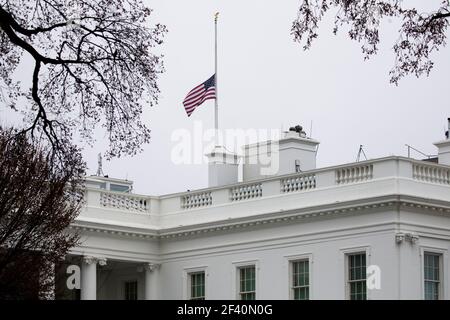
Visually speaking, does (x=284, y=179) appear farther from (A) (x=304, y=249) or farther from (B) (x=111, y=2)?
(B) (x=111, y=2)

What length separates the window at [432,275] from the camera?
1614 inches

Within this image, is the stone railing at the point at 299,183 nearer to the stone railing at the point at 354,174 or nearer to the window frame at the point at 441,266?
the stone railing at the point at 354,174

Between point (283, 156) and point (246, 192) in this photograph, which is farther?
point (283, 156)

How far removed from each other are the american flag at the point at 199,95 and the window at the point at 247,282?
284 inches

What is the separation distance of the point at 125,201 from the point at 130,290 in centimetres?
374

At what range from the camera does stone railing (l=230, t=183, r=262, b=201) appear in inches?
1788

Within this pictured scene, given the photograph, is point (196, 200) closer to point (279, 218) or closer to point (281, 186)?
point (281, 186)

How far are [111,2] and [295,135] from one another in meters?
30.9

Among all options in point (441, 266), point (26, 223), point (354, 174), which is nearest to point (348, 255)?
point (354, 174)

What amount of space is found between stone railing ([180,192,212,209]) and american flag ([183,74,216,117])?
348cm

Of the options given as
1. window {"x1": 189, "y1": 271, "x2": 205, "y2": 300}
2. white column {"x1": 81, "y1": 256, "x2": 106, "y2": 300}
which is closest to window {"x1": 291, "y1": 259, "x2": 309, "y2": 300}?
window {"x1": 189, "y1": 271, "x2": 205, "y2": 300}

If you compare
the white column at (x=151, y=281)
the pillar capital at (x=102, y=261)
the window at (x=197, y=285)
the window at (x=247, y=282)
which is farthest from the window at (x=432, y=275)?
the pillar capital at (x=102, y=261)

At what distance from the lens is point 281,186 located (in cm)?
4450
